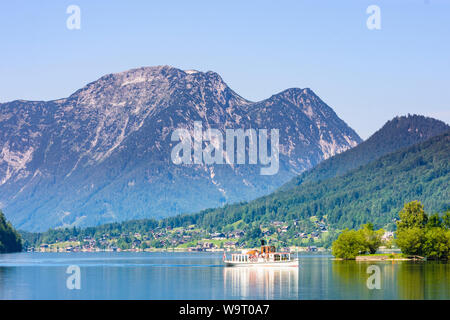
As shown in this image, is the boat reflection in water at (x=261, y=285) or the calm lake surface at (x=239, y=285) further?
the boat reflection in water at (x=261, y=285)

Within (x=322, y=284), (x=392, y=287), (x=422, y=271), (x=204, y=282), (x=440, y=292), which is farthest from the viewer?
(x=422, y=271)

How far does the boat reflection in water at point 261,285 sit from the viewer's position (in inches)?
4965

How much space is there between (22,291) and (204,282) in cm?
3677

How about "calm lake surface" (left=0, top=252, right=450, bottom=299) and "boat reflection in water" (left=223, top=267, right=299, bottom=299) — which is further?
"boat reflection in water" (left=223, top=267, right=299, bottom=299)

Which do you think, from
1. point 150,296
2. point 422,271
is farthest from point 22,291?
point 422,271

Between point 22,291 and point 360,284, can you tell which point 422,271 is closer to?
point 360,284

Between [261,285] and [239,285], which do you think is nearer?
[239,285]

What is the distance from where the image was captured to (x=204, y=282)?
155625 mm

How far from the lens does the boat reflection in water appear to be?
4965 inches

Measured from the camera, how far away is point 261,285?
146 metres

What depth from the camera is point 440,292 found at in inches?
4751
